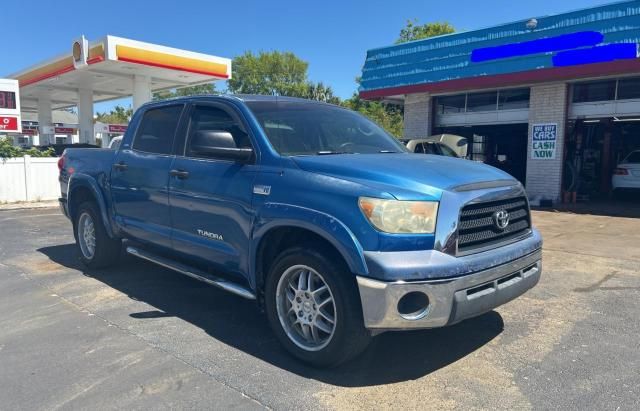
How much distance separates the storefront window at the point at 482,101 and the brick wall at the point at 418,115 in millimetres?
1343

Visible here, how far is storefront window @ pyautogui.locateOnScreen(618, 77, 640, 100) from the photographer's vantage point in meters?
12.7

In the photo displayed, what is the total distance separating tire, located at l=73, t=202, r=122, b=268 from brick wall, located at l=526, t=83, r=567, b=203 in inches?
456

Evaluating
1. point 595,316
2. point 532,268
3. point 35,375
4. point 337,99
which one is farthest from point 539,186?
point 337,99

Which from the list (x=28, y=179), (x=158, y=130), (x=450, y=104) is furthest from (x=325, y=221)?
(x=28, y=179)

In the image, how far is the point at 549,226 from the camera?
1027 cm

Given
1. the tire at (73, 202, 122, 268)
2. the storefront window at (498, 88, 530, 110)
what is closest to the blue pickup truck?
the tire at (73, 202, 122, 268)

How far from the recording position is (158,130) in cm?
532

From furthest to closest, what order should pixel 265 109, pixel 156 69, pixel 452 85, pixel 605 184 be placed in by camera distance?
pixel 156 69
pixel 605 184
pixel 452 85
pixel 265 109

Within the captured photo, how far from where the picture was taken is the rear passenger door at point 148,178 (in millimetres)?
4957

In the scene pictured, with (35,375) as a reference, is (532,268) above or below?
above

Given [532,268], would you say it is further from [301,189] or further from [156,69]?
[156,69]

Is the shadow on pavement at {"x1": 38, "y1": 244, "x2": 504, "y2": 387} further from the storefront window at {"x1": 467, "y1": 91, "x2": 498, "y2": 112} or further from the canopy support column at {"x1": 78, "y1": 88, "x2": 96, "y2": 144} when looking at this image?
the canopy support column at {"x1": 78, "y1": 88, "x2": 96, "y2": 144}

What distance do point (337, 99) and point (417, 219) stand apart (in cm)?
4937

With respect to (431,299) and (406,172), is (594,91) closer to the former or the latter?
(406,172)
